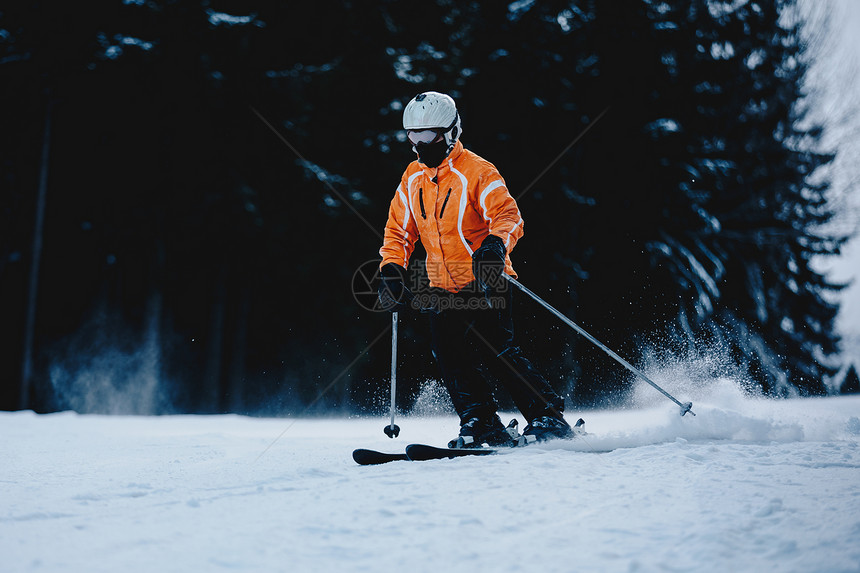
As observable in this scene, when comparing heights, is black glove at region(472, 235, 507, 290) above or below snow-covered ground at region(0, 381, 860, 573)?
above

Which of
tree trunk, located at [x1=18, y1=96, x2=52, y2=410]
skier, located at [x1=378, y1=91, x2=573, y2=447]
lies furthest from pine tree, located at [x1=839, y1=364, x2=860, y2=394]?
tree trunk, located at [x1=18, y1=96, x2=52, y2=410]

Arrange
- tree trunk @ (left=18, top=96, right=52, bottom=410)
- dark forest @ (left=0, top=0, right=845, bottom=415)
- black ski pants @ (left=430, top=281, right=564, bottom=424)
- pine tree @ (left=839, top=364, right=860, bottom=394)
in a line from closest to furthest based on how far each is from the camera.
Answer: black ski pants @ (left=430, top=281, right=564, bottom=424)
tree trunk @ (left=18, top=96, right=52, bottom=410)
dark forest @ (left=0, top=0, right=845, bottom=415)
pine tree @ (left=839, top=364, right=860, bottom=394)

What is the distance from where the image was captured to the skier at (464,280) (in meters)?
4.10

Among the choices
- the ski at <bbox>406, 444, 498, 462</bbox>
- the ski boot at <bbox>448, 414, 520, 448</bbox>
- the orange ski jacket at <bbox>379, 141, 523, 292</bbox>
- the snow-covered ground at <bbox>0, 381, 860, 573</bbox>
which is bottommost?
the snow-covered ground at <bbox>0, 381, 860, 573</bbox>

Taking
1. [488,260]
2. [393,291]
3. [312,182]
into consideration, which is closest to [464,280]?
[488,260]

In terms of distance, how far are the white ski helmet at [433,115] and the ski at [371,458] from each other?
1.83 m

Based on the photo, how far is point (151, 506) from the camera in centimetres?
285

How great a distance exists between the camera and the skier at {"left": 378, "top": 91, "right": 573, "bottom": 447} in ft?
13.5

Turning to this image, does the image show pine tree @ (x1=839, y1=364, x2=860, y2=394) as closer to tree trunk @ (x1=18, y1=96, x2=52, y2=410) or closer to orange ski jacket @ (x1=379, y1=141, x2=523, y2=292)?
orange ski jacket @ (x1=379, y1=141, x2=523, y2=292)

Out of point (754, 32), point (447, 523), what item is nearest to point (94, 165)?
point (447, 523)

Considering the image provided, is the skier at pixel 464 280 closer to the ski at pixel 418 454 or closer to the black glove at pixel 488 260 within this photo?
the black glove at pixel 488 260

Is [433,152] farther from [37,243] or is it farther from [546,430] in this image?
[37,243]

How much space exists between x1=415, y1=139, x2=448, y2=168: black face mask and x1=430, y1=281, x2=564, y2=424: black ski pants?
78cm

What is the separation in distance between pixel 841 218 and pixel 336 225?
38.8 feet
